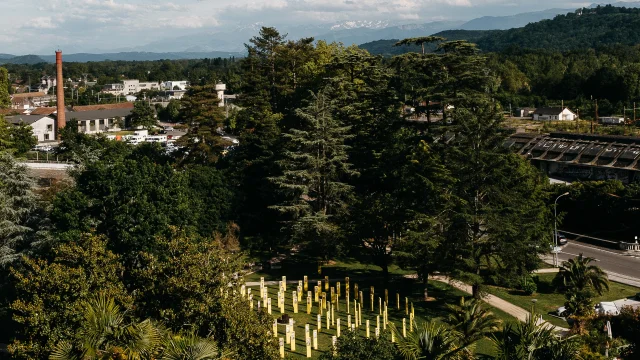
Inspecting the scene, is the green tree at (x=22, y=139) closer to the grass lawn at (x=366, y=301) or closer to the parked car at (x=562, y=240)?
the grass lawn at (x=366, y=301)

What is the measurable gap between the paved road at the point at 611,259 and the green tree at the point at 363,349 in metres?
22.4

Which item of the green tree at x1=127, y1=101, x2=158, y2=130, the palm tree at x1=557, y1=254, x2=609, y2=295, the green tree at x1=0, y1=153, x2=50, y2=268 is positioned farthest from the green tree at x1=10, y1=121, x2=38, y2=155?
the palm tree at x1=557, y1=254, x2=609, y2=295

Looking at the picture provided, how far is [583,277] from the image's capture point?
3064cm

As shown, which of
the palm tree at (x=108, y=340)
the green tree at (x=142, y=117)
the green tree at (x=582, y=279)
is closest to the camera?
the palm tree at (x=108, y=340)

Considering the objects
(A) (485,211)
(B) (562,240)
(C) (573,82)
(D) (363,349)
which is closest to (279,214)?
(A) (485,211)

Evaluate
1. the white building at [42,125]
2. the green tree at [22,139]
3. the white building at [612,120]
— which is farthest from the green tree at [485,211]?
the white building at [42,125]

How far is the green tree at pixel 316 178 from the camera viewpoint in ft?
118

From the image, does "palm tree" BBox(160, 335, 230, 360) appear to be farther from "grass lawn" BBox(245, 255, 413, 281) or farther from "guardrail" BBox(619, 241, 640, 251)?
"guardrail" BBox(619, 241, 640, 251)

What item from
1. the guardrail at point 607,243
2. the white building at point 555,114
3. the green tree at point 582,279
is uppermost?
the white building at point 555,114

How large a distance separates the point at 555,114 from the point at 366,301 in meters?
65.1

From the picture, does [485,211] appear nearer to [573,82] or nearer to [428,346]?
[428,346]

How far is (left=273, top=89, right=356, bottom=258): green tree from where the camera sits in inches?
1414

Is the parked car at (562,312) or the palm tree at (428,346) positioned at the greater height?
the palm tree at (428,346)

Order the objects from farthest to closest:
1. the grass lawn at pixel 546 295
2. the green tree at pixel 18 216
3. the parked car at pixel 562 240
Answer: the parked car at pixel 562 240, the grass lawn at pixel 546 295, the green tree at pixel 18 216
